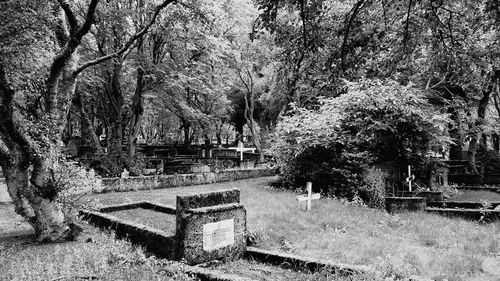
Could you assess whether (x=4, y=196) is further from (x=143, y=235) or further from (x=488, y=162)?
(x=488, y=162)

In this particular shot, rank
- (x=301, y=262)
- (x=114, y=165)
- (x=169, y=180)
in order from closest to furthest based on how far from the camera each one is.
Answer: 1. (x=301, y=262)
2. (x=169, y=180)
3. (x=114, y=165)

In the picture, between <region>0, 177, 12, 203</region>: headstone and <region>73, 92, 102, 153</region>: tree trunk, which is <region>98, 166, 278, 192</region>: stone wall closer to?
<region>0, 177, 12, 203</region>: headstone

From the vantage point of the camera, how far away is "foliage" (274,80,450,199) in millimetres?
13609

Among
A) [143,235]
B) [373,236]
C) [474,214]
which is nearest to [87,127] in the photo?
[143,235]

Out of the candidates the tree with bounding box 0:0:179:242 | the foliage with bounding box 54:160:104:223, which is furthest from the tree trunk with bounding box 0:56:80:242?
the foliage with bounding box 54:160:104:223

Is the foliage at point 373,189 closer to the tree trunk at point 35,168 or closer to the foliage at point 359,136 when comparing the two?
the foliage at point 359,136

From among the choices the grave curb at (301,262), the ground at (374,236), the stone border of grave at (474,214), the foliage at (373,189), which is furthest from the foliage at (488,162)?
the grave curb at (301,262)

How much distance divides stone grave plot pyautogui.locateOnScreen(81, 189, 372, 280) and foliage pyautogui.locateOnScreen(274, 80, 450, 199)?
24.4ft

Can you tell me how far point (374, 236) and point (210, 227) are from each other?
4.11 metres

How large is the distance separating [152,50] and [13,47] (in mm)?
11499

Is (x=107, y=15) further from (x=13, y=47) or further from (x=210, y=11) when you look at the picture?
(x=13, y=47)

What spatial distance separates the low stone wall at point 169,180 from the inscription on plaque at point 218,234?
25.0ft

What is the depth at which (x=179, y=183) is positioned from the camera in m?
14.9

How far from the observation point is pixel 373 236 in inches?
332
